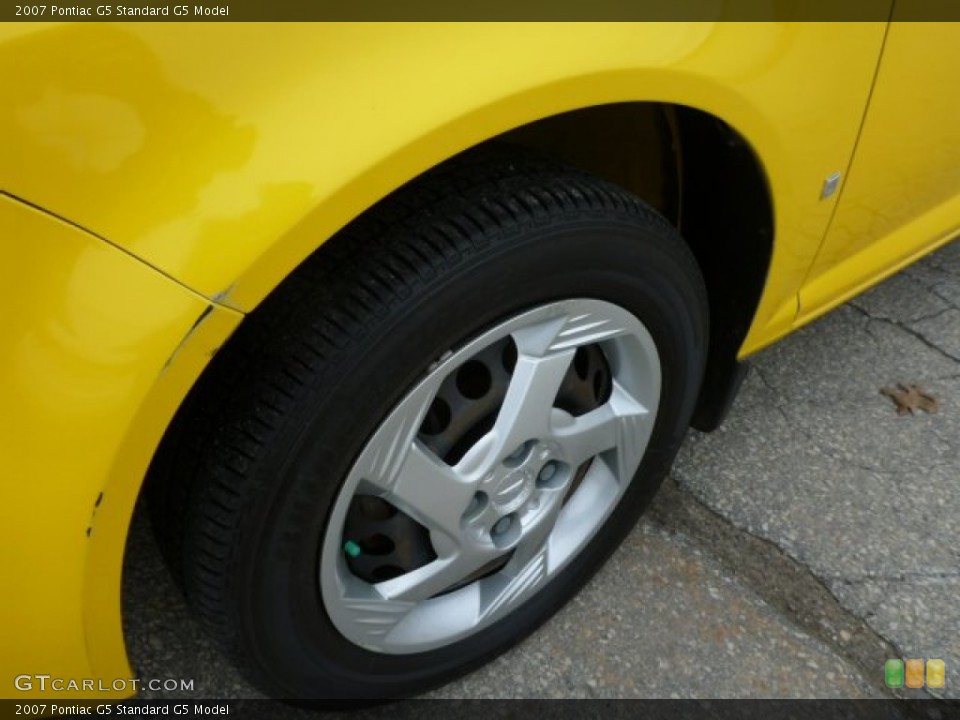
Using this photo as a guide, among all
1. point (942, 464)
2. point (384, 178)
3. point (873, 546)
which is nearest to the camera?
point (384, 178)

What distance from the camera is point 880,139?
1.48m

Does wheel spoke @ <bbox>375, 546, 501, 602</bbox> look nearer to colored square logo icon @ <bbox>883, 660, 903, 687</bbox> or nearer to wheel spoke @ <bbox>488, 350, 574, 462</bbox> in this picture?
wheel spoke @ <bbox>488, 350, 574, 462</bbox>

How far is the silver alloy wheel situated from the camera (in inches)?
46.7

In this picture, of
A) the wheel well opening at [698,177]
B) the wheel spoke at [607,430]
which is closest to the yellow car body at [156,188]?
the wheel well opening at [698,177]

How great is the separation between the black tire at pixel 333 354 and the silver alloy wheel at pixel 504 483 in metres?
0.04

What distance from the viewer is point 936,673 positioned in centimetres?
169

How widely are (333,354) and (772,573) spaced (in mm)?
1195

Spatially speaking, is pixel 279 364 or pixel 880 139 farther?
pixel 880 139

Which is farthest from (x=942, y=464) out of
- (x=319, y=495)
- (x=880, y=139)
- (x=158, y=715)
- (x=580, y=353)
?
(x=158, y=715)

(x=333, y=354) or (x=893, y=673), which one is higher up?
(x=333, y=354)

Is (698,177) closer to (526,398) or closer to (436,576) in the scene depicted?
(526,398)

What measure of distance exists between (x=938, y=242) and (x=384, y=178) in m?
1.55

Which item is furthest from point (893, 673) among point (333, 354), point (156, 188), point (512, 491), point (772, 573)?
point (156, 188)
